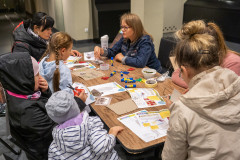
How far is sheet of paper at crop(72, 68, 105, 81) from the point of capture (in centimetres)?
236

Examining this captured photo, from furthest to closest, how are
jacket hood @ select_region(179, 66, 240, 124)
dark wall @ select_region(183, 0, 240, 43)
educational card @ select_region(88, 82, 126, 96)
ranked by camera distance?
dark wall @ select_region(183, 0, 240, 43) → educational card @ select_region(88, 82, 126, 96) → jacket hood @ select_region(179, 66, 240, 124)

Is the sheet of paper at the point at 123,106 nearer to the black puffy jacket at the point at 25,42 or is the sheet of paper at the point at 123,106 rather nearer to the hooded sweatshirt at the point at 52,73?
the hooded sweatshirt at the point at 52,73

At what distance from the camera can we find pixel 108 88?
2090mm

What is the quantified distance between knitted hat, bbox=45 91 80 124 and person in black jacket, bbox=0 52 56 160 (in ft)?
0.84

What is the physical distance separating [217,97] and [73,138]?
0.79m

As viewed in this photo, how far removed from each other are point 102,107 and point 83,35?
5.05 m

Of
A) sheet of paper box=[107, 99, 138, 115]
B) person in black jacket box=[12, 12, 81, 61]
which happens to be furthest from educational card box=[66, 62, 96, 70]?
sheet of paper box=[107, 99, 138, 115]

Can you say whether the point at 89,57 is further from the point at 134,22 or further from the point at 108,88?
the point at 108,88

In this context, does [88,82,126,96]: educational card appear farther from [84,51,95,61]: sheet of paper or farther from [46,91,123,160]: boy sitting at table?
[84,51,95,61]: sheet of paper

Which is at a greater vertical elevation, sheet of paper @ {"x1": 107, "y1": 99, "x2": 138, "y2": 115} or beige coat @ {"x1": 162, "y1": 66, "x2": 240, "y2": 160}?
beige coat @ {"x1": 162, "y1": 66, "x2": 240, "y2": 160}

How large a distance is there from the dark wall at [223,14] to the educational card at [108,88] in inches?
197

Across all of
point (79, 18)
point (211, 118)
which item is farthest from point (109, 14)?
point (211, 118)

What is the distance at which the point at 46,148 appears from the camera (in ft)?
5.34

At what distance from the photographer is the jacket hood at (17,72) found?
1.48 meters
